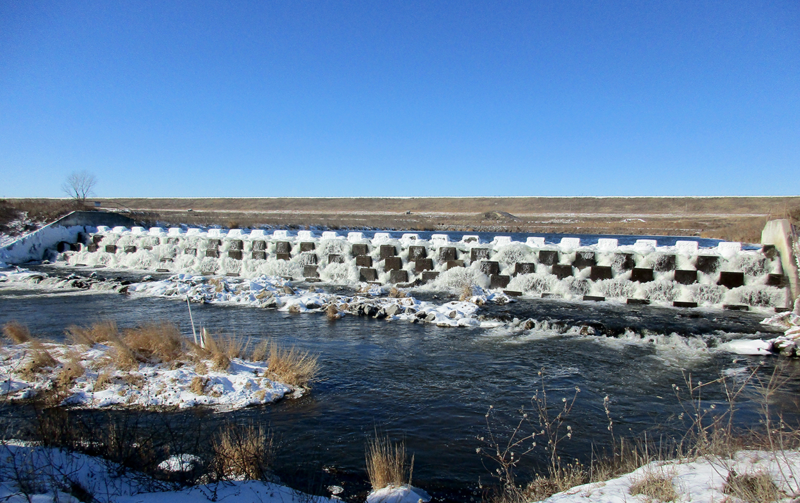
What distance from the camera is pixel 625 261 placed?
15.0 meters

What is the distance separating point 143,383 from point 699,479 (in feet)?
21.9

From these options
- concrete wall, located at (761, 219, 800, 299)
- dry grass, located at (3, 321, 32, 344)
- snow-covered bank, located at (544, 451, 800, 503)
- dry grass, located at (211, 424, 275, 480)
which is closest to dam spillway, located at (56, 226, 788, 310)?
concrete wall, located at (761, 219, 800, 299)

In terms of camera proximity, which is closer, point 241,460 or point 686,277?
point 241,460

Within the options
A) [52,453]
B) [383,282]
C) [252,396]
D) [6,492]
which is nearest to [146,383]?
[252,396]

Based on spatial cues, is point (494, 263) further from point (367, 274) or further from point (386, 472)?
point (386, 472)

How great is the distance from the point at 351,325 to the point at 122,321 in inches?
224

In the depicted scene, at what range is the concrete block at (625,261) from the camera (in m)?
15.0

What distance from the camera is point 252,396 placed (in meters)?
6.42

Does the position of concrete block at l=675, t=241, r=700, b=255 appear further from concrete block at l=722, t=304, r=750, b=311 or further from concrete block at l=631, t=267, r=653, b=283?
concrete block at l=722, t=304, r=750, b=311

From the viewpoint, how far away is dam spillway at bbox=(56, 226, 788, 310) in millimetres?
13650

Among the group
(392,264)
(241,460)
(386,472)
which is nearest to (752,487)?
(386,472)

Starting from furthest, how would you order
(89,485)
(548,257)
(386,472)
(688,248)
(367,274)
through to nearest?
1. (367,274)
2. (548,257)
3. (688,248)
4. (386,472)
5. (89,485)

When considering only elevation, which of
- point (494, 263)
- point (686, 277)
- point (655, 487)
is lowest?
point (655, 487)

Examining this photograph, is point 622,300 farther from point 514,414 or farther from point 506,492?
point 506,492
